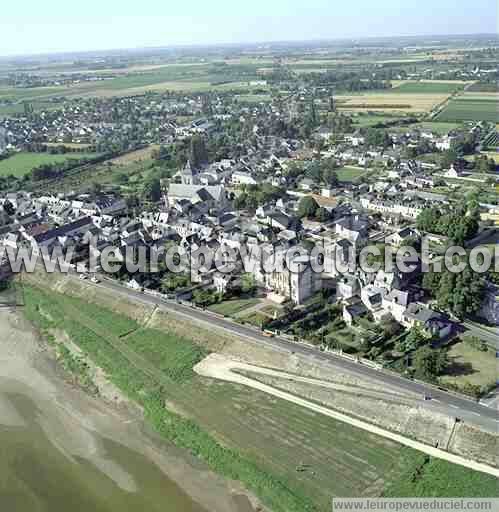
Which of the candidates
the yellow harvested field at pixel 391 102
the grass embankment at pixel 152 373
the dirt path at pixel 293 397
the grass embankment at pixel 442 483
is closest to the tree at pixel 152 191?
the grass embankment at pixel 152 373

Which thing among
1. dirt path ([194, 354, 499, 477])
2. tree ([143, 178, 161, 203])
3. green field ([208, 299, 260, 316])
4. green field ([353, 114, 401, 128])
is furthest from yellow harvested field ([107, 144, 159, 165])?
dirt path ([194, 354, 499, 477])

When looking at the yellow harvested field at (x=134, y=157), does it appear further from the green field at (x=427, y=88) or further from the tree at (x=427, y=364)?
the green field at (x=427, y=88)

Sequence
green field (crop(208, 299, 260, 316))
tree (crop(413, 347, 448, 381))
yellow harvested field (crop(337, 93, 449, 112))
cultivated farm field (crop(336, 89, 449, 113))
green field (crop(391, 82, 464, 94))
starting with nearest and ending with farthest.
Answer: tree (crop(413, 347, 448, 381))
green field (crop(208, 299, 260, 316))
cultivated farm field (crop(336, 89, 449, 113))
yellow harvested field (crop(337, 93, 449, 112))
green field (crop(391, 82, 464, 94))

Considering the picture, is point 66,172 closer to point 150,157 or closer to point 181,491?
point 150,157

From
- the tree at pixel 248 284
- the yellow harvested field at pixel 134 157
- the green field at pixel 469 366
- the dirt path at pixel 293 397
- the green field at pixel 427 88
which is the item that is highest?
the green field at pixel 427 88

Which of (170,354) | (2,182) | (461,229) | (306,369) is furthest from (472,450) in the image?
(2,182)

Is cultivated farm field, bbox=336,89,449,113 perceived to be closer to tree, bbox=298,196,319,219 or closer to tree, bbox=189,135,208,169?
tree, bbox=189,135,208,169

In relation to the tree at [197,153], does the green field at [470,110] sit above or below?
Answer: above
